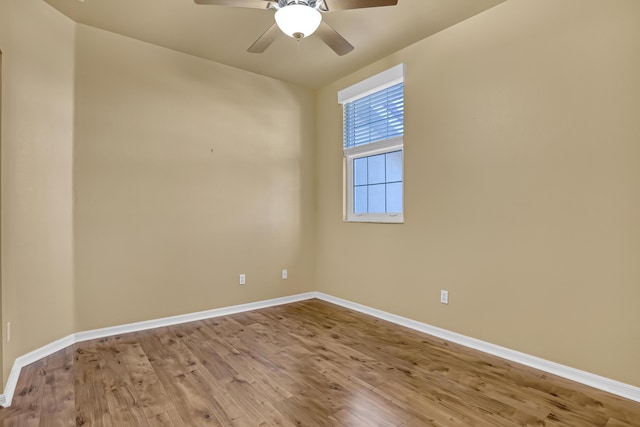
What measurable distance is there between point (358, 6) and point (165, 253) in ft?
8.89

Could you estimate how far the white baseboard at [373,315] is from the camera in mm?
2068

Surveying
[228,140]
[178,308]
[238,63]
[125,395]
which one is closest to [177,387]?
[125,395]

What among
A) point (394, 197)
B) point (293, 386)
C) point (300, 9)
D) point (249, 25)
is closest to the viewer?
point (300, 9)

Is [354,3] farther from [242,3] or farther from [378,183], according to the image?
[378,183]

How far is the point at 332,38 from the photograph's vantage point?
2326 millimetres

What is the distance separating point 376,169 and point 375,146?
258 mm

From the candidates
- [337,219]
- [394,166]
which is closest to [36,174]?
[337,219]

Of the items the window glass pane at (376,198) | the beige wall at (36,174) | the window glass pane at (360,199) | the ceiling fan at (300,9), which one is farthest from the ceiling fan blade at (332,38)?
the beige wall at (36,174)

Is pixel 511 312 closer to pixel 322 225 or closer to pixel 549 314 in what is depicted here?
Answer: pixel 549 314

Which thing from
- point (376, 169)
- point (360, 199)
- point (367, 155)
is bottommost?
point (360, 199)

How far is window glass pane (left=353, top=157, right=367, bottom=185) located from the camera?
3.87m

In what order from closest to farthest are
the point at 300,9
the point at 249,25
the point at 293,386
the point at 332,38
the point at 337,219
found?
the point at 300,9 → the point at 293,386 → the point at 332,38 → the point at 249,25 → the point at 337,219

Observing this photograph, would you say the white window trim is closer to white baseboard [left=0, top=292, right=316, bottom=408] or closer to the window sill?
the window sill

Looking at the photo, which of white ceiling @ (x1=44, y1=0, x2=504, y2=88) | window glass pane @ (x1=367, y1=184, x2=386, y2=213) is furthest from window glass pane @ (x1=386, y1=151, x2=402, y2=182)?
white ceiling @ (x1=44, y1=0, x2=504, y2=88)
